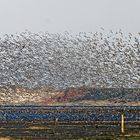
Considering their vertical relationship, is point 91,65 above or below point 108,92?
above

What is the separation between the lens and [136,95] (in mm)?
77000

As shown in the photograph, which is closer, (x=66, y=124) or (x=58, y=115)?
(x=66, y=124)

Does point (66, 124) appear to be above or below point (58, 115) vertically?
below

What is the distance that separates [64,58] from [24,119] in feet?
224

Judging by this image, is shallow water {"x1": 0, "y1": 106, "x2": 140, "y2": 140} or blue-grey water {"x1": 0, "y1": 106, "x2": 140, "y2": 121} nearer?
shallow water {"x1": 0, "y1": 106, "x2": 140, "y2": 140}

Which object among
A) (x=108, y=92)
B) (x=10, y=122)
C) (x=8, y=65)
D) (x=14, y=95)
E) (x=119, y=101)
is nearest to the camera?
(x=10, y=122)

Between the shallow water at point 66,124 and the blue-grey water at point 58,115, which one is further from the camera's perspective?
the blue-grey water at point 58,115

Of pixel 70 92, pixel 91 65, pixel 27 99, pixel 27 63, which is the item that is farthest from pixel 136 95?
pixel 27 63

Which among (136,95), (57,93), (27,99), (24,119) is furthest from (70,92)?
(24,119)

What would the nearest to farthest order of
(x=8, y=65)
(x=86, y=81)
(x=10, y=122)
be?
1. (x=10, y=122)
2. (x=86, y=81)
3. (x=8, y=65)

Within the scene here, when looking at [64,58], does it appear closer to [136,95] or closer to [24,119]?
[136,95]

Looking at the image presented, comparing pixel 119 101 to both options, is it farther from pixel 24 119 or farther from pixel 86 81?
pixel 24 119

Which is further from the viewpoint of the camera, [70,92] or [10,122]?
[70,92]

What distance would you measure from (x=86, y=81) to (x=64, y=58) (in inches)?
427
